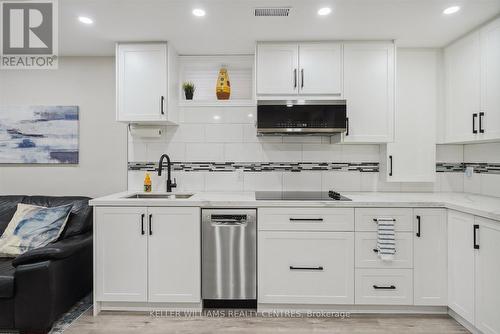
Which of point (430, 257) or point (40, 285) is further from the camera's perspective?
point (430, 257)

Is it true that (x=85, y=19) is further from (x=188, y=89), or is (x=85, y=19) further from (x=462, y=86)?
(x=462, y=86)

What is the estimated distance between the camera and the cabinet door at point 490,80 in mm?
2447

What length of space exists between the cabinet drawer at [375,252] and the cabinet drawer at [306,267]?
2.6 inches

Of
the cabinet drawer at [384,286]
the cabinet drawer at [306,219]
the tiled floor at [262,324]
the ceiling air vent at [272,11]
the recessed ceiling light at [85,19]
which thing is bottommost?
the tiled floor at [262,324]

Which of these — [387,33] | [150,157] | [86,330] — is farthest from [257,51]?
[86,330]

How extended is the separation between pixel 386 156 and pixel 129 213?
7.99ft

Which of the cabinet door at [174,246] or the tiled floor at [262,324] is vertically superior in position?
the cabinet door at [174,246]

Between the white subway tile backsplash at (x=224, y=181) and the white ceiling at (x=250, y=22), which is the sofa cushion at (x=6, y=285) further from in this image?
the white ceiling at (x=250, y=22)

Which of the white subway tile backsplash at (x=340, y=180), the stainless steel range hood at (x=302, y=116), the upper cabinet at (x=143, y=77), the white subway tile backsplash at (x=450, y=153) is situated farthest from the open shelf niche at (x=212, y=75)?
the white subway tile backsplash at (x=450, y=153)

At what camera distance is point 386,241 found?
2469mm

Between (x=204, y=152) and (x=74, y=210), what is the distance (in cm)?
133

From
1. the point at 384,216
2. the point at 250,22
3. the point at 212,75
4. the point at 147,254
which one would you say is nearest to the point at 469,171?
the point at 384,216

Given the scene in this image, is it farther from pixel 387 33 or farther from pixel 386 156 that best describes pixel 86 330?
pixel 387 33

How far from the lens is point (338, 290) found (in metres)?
2.55
